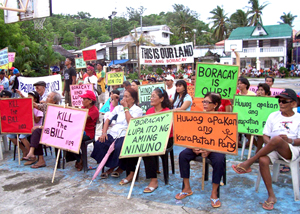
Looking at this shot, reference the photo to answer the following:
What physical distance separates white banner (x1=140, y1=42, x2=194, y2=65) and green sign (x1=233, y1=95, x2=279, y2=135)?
422cm

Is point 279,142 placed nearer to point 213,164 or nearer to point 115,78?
point 213,164

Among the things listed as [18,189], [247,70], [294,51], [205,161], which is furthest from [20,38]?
[294,51]

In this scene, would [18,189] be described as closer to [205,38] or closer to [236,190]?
[236,190]

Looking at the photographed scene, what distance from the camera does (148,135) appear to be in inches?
168

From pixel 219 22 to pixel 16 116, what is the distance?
2128 inches

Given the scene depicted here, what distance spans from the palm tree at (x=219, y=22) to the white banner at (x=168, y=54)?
47399 mm

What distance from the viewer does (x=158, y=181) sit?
15.7 ft

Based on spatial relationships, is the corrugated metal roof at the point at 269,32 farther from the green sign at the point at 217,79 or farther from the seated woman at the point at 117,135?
the seated woman at the point at 117,135

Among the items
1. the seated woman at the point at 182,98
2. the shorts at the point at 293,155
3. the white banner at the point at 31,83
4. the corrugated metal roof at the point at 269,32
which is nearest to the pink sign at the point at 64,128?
the seated woman at the point at 182,98

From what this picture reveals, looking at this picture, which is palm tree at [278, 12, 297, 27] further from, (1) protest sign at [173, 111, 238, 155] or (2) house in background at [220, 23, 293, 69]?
(1) protest sign at [173, 111, 238, 155]

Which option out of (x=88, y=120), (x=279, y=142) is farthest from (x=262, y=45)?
(x=279, y=142)

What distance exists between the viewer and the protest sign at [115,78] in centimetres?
1030

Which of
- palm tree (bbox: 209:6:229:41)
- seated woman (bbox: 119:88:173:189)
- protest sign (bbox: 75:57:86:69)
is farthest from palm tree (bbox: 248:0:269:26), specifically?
seated woman (bbox: 119:88:173:189)

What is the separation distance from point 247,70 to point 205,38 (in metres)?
22.1
